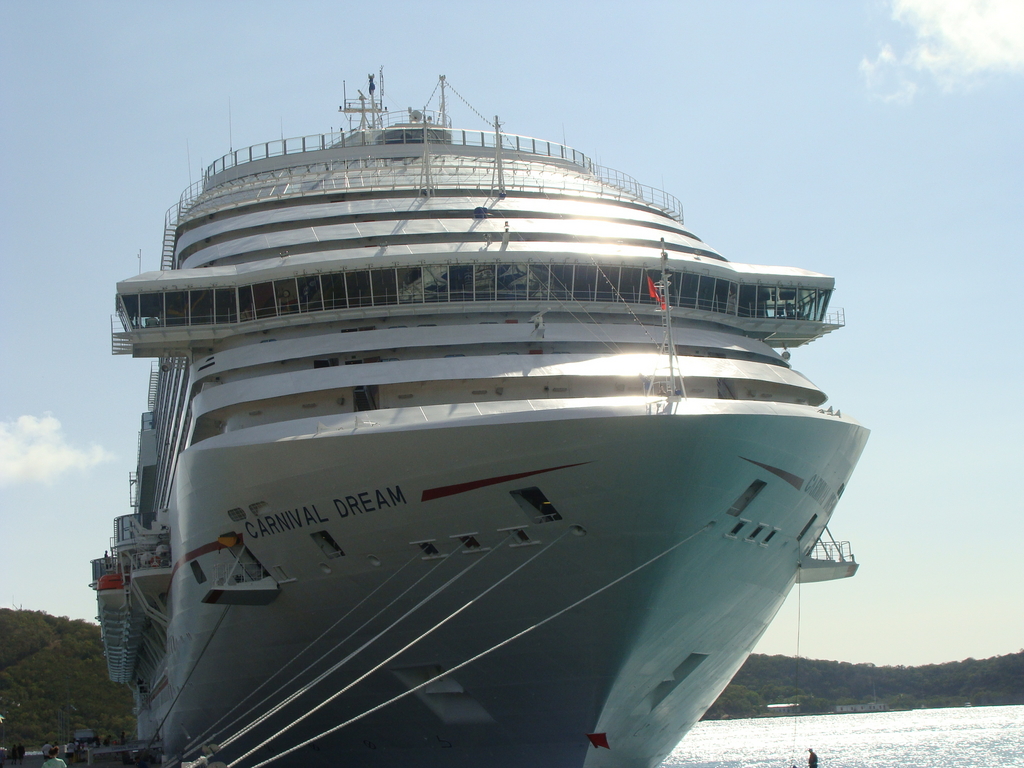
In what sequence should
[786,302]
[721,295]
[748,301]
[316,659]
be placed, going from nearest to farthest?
[316,659] < [721,295] < [748,301] < [786,302]

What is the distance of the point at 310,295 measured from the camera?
20.6m

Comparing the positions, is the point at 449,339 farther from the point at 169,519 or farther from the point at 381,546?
the point at 169,519

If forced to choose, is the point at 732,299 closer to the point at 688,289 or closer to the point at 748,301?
the point at 748,301

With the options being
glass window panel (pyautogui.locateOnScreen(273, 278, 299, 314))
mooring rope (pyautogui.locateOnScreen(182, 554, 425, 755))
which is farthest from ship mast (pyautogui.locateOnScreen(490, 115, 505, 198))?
mooring rope (pyautogui.locateOnScreen(182, 554, 425, 755))

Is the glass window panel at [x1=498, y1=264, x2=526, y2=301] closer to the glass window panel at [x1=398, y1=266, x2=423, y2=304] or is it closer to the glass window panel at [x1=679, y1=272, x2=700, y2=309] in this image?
the glass window panel at [x1=398, y1=266, x2=423, y2=304]

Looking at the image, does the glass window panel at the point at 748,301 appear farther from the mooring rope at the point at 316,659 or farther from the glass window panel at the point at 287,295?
→ the mooring rope at the point at 316,659

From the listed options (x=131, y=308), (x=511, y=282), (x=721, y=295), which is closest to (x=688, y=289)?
(x=721, y=295)

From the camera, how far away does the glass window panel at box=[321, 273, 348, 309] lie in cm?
2053

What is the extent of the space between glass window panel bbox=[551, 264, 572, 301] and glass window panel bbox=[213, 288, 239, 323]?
633 cm

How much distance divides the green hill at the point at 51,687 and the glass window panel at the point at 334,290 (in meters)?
86.1

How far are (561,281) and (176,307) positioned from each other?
7.69 m

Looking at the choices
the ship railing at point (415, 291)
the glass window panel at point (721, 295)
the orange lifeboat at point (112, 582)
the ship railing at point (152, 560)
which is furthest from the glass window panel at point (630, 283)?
the orange lifeboat at point (112, 582)

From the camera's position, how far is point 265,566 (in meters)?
18.2

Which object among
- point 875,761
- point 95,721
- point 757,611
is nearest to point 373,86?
point 757,611
